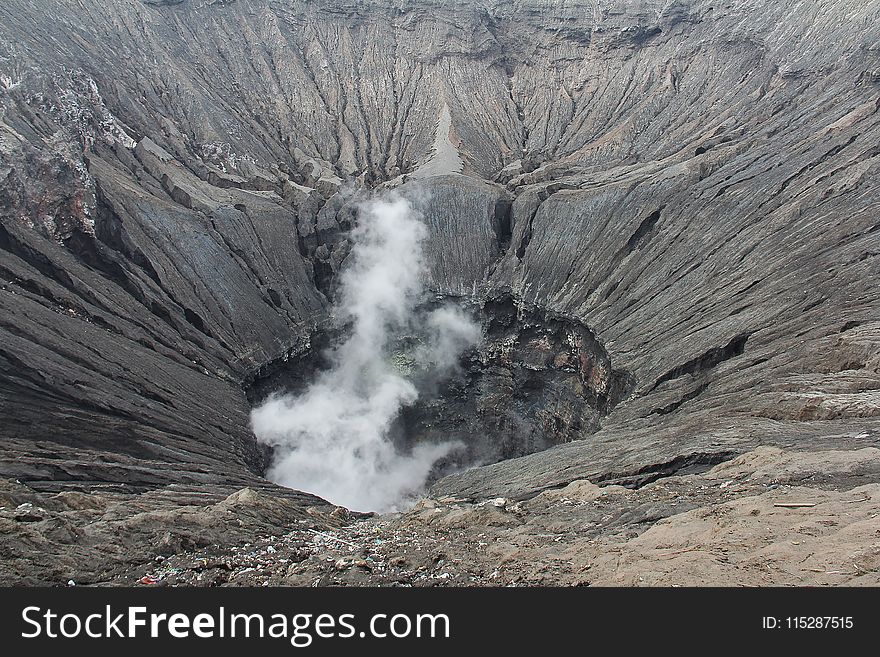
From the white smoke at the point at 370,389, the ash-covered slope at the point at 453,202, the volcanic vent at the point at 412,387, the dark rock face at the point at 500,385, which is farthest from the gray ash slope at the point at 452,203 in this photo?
the white smoke at the point at 370,389

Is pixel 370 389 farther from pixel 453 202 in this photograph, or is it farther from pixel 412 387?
pixel 453 202

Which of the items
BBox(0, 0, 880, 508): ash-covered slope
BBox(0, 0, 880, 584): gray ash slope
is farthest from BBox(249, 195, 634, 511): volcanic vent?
BBox(0, 0, 880, 584): gray ash slope

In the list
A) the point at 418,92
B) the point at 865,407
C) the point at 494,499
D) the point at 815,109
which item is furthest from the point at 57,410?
the point at 418,92

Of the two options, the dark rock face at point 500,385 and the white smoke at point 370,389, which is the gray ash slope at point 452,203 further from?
the white smoke at point 370,389

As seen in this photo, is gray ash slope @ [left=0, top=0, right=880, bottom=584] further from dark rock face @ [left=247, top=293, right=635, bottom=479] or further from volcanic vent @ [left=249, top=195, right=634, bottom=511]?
volcanic vent @ [left=249, top=195, right=634, bottom=511]

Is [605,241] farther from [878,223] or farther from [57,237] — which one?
[57,237]

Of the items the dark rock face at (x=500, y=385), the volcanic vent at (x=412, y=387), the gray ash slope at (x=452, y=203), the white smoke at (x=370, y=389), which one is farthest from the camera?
the dark rock face at (x=500, y=385)

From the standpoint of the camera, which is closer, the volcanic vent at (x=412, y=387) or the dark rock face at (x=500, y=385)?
the volcanic vent at (x=412, y=387)
